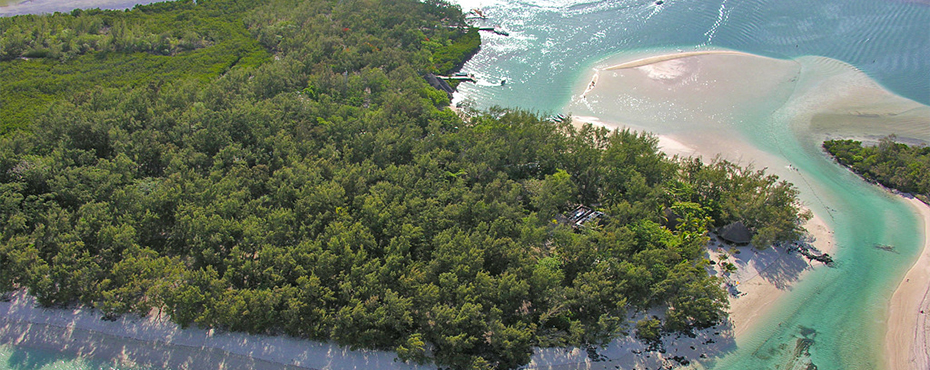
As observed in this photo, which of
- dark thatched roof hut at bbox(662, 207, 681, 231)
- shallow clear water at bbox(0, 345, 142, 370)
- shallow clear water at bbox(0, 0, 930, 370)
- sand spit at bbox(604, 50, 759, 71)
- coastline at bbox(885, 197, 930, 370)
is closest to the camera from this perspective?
shallow clear water at bbox(0, 345, 142, 370)

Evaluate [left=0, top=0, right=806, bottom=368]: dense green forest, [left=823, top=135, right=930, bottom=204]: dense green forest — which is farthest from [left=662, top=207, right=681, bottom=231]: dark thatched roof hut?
[left=823, top=135, right=930, bottom=204]: dense green forest

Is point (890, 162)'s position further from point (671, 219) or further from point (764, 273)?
point (671, 219)

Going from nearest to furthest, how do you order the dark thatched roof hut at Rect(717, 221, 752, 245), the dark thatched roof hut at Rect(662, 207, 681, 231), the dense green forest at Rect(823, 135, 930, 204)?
the dark thatched roof hut at Rect(717, 221, 752, 245), the dark thatched roof hut at Rect(662, 207, 681, 231), the dense green forest at Rect(823, 135, 930, 204)

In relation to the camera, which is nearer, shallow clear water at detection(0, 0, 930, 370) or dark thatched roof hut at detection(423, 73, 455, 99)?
shallow clear water at detection(0, 0, 930, 370)

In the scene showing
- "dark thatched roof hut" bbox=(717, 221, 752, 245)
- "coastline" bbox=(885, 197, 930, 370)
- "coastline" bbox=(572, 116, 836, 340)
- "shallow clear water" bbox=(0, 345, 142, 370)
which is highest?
"dark thatched roof hut" bbox=(717, 221, 752, 245)

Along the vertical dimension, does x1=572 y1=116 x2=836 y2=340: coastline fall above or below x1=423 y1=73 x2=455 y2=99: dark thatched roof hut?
below

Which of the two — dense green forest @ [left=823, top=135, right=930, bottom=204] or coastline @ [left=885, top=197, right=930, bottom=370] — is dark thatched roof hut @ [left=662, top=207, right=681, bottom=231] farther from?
dense green forest @ [left=823, top=135, right=930, bottom=204]

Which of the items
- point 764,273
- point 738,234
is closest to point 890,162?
point 738,234
